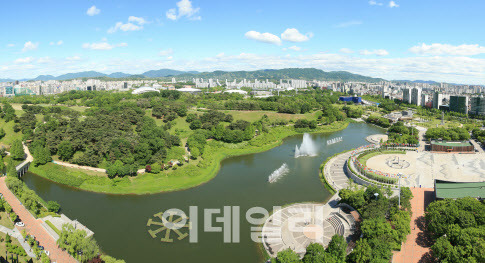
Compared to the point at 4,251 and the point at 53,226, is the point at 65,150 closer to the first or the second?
the point at 53,226

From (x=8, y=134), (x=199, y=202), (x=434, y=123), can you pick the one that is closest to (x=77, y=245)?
(x=199, y=202)

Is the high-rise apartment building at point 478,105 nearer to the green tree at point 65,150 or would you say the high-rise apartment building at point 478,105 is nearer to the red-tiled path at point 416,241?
the red-tiled path at point 416,241

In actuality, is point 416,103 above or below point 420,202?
above

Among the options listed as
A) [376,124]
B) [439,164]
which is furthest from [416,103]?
[439,164]

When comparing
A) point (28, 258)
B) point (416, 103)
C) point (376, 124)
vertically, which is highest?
point (416, 103)

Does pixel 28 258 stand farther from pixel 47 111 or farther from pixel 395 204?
pixel 47 111

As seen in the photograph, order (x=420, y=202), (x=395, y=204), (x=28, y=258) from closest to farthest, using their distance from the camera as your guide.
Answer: (x=28, y=258) → (x=395, y=204) → (x=420, y=202)

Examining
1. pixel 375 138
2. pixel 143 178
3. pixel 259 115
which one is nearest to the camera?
pixel 143 178

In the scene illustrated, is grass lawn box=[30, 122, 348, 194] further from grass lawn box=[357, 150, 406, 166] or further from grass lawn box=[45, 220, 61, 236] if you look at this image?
grass lawn box=[357, 150, 406, 166]
